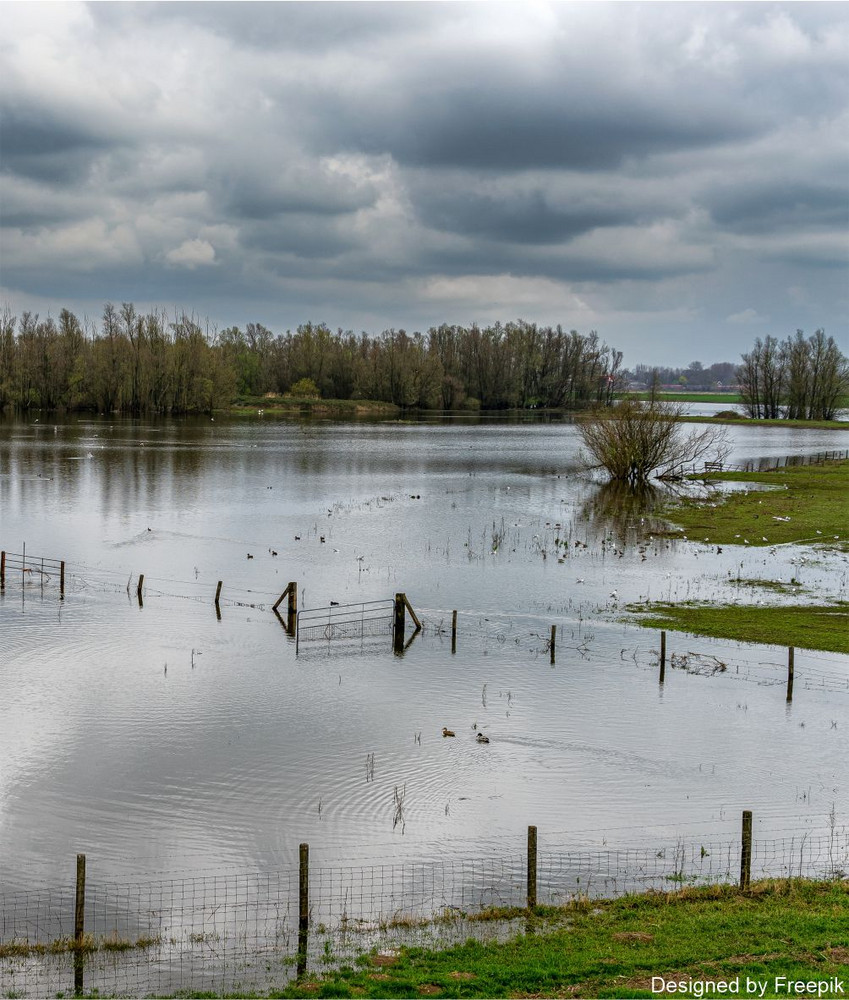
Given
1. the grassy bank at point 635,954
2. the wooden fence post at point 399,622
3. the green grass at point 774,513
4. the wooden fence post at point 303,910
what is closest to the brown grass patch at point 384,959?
the grassy bank at point 635,954

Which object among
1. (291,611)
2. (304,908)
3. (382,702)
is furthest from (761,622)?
(304,908)

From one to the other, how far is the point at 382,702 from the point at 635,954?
13.6m

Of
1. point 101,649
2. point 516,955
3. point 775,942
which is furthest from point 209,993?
point 101,649

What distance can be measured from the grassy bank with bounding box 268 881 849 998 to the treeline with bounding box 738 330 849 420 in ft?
579

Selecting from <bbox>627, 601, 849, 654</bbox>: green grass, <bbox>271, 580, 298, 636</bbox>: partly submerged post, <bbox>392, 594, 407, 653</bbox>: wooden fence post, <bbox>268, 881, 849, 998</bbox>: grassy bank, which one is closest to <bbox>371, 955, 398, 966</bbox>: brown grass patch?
<bbox>268, 881, 849, 998</bbox>: grassy bank

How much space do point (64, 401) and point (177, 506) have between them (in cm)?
12781

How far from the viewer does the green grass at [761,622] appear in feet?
102

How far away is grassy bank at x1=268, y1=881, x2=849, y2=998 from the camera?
41.0ft

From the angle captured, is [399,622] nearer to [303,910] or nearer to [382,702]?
[382,702]

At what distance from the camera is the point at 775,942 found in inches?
523

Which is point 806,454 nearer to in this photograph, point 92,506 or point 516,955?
point 92,506

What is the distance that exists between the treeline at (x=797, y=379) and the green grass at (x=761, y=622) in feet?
507

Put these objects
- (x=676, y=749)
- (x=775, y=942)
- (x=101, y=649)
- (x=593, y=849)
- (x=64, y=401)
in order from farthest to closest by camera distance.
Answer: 1. (x=64, y=401)
2. (x=101, y=649)
3. (x=676, y=749)
4. (x=593, y=849)
5. (x=775, y=942)

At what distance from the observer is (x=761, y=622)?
33.2 meters
